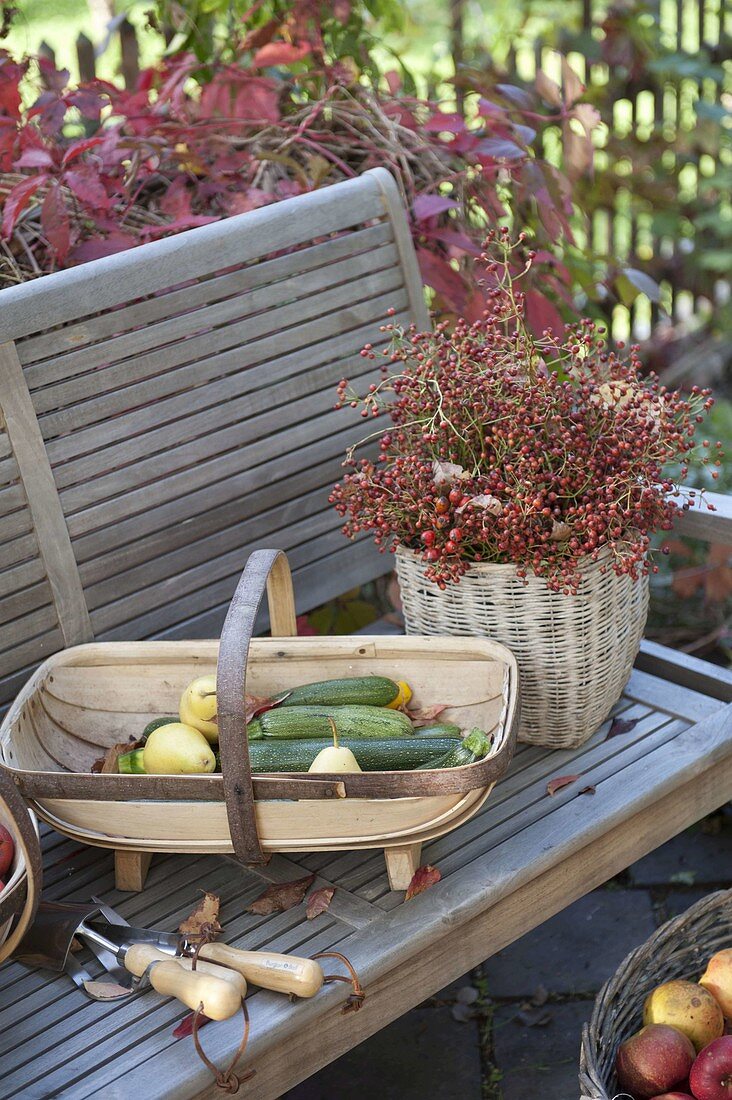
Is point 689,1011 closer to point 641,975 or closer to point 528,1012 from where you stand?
point 641,975

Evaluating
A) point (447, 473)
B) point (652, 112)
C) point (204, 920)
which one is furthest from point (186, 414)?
point (652, 112)

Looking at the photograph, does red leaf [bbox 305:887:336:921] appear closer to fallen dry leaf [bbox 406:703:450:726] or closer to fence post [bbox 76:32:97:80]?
fallen dry leaf [bbox 406:703:450:726]

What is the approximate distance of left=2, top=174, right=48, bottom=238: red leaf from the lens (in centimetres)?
193

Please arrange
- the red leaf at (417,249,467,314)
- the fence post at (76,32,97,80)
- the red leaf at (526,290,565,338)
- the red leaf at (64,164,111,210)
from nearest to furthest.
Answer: the red leaf at (64,164,111,210), the red leaf at (526,290,565,338), the red leaf at (417,249,467,314), the fence post at (76,32,97,80)

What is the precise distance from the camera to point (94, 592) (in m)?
1.95

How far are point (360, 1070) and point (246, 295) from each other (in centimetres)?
139

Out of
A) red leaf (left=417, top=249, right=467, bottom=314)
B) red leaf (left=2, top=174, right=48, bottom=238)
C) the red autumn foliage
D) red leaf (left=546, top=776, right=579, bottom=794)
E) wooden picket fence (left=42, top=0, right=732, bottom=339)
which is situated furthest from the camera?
wooden picket fence (left=42, top=0, right=732, bottom=339)

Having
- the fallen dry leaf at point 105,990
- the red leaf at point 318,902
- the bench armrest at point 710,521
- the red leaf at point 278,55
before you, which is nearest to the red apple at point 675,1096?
the red leaf at point 318,902

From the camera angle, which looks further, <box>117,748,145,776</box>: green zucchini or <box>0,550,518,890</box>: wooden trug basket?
<box>117,748,145,776</box>: green zucchini

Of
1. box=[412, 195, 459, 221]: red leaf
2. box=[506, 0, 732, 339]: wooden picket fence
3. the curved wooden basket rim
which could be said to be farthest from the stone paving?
box=[506, 0, 732, 339]: wooden picket fence

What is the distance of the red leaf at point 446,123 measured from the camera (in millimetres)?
2332

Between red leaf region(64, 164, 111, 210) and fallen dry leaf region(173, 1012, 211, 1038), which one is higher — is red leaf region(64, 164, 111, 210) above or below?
above

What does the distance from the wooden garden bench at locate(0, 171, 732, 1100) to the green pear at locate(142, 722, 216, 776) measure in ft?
0.65

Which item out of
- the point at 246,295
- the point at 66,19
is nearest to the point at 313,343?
the point at 246,295
